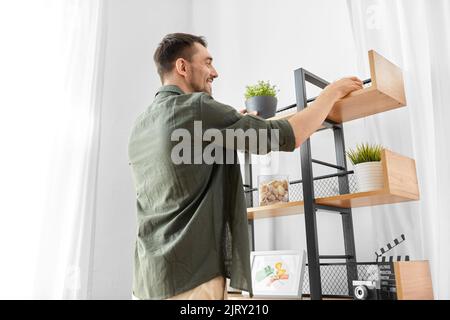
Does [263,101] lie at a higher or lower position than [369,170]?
higher

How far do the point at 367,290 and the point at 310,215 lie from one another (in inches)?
10.5

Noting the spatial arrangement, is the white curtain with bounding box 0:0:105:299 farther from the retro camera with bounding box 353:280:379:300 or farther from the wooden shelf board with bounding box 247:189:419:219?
the retro camera with bounding box 353:280:379:300

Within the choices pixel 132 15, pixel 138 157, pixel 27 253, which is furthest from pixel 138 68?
pixel 138 157

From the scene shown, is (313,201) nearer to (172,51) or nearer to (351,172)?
(351,172)

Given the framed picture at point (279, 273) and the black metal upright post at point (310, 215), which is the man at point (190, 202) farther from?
the framed picture at point (279, 273)

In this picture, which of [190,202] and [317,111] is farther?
[317,111]

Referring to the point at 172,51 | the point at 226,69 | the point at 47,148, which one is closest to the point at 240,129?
the point at 172,51

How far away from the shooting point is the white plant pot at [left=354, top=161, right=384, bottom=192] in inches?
46.0

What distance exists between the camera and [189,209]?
0.83 meters

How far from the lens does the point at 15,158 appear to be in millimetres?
1601

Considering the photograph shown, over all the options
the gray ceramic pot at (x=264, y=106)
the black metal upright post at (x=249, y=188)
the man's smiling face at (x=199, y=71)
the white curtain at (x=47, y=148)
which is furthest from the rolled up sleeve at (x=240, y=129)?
the white curtain at (x=47, y=148)

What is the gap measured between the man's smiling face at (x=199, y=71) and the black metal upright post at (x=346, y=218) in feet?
2.06

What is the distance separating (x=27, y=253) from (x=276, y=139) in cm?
119
